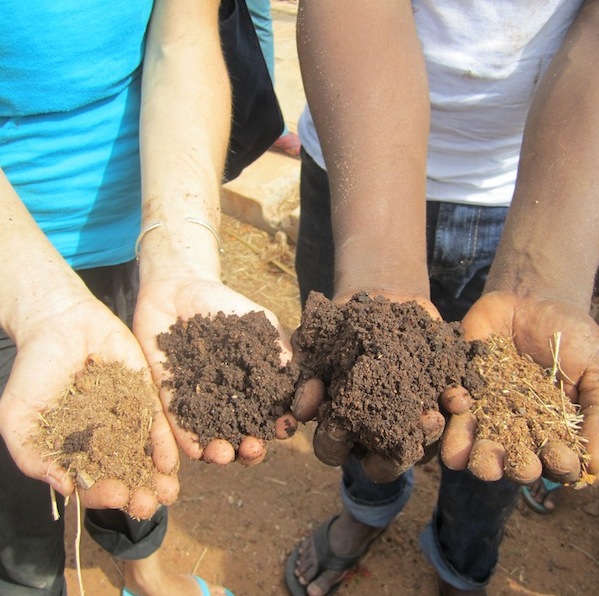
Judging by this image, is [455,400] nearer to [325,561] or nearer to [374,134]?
[374,134]

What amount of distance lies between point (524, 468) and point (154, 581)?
190 centimetres

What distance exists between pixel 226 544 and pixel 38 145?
7.19 ft

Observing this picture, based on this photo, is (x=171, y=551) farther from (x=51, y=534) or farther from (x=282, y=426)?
(x=282, y=426)

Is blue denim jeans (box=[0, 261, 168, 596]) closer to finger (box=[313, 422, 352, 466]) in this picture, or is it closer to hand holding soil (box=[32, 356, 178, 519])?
hand holding soil (box=[32, 356, 178, 519])

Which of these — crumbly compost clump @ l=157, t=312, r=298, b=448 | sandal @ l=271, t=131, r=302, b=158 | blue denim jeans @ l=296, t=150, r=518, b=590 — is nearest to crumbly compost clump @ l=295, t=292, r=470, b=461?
crumbly compost clump @ l=157, t=312, r=298, b=448

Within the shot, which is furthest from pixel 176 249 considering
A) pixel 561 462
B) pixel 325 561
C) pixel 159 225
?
pixel 325 561

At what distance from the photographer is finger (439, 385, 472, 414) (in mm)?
1663

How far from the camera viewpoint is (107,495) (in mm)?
1637

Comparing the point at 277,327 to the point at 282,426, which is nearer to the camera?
the point at 282,426

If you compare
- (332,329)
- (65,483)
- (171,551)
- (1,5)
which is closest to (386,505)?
(171,551)

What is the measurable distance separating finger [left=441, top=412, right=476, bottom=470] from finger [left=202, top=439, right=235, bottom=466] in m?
0.58

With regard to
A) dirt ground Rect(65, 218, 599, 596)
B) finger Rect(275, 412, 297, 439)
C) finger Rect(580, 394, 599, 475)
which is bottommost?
dirt ground Rect(65, 218, 599, 596)

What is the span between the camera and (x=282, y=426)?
69.2 inches

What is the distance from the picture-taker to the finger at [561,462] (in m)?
1.52
